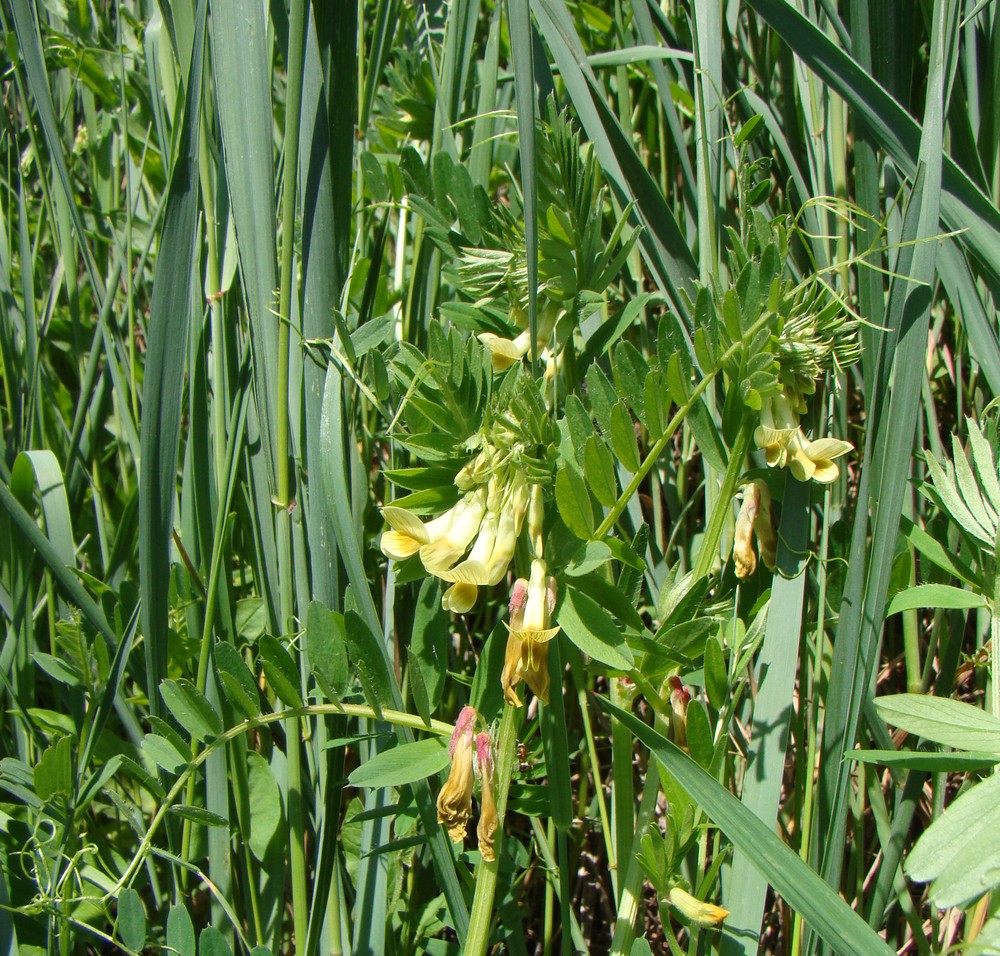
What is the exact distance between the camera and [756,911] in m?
0.60

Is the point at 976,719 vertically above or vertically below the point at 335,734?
above

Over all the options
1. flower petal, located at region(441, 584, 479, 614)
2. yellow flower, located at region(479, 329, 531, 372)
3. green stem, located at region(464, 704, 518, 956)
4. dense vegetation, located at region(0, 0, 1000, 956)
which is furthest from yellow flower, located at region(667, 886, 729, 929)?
yellow flower, located at region(479, 329, 531, 372)

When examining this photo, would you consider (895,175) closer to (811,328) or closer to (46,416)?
(811,328)

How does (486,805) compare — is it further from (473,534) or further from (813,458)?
(813,458)

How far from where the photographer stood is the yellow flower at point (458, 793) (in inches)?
22.2

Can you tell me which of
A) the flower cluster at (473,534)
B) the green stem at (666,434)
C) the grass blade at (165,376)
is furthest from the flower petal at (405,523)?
the grass blade at (165,376)

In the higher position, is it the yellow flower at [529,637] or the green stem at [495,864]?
the yellow flower at [529,637]

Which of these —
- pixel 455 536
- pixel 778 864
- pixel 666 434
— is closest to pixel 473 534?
pixel 455 536

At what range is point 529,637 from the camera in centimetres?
53

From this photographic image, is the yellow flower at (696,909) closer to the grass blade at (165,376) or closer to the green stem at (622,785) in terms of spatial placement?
the green stem at (622,785)

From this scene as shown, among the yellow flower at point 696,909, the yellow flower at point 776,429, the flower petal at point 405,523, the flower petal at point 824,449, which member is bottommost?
the yellow flower at point 696,909

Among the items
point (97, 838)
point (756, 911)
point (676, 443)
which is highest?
point (676, 443)

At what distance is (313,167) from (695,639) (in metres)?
0.44

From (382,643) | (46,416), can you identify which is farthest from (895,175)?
(46,416)
